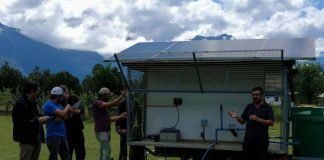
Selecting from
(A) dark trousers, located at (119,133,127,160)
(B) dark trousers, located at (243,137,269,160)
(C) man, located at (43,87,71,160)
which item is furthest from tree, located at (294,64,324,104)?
(C) man, located at (43,87,71,160)

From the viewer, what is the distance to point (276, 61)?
26.0 ft

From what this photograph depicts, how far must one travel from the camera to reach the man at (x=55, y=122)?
323 inches

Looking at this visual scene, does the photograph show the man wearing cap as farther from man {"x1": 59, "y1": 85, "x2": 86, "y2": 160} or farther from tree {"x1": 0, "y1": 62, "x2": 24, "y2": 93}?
tree {"x1": 0, "y1": 62, "x2": 24, "y2": 93}

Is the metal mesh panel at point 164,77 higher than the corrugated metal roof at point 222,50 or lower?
lower

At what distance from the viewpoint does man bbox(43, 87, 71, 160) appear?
8211 millimetres

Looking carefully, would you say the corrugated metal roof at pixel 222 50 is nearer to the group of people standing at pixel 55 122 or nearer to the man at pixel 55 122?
the group of people standing at pixel 55 122

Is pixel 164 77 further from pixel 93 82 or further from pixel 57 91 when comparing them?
pixel 93 82

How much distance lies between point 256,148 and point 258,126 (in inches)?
13.7

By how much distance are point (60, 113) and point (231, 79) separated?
9.91 ft

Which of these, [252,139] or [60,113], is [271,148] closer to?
[252,139]

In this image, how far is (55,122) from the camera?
8.34 metres

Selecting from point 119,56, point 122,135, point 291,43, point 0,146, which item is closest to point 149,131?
point 122,135

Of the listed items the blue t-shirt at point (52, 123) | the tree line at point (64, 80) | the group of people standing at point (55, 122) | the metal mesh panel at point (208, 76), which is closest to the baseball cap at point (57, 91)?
the group of people standing at point (55, 122)

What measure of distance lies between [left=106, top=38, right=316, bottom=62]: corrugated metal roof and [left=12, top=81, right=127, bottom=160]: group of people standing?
2.97 feet
